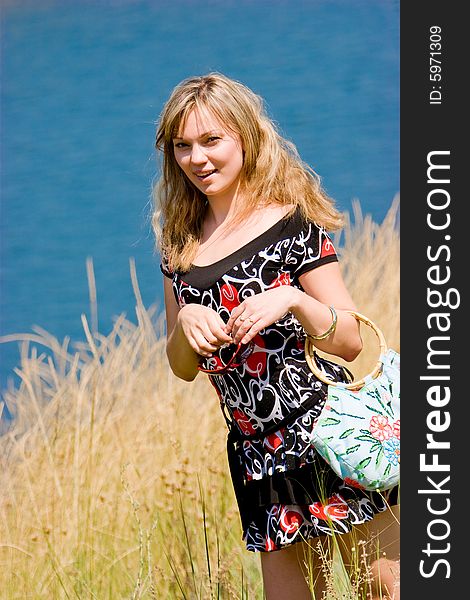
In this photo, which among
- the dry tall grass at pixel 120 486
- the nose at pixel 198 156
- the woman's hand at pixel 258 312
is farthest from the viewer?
the dry tall grass at pixel 120 486

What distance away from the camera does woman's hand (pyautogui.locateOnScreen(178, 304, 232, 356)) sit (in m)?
2.23

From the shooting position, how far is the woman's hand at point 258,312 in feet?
7.11

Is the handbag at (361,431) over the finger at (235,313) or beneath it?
beneath

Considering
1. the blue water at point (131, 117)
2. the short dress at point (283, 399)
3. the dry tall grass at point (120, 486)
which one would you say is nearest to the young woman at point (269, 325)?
the short dress at point (283, 399)

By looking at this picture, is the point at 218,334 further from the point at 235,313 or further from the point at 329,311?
the point at 329,311

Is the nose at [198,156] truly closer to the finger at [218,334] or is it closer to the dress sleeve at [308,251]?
the dress sleeve at [308,251]

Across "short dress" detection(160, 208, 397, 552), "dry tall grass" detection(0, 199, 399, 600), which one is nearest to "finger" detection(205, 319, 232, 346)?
"short dress" detection(160, 208, 397, 552)

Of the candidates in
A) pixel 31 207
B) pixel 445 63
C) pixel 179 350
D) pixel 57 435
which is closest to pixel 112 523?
pixel 57 435

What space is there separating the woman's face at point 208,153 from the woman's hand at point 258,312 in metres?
0.38

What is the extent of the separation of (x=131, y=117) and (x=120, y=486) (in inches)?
133

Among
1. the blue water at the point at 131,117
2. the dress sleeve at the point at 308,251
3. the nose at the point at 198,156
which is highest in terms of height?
the blue water at the point at 131,117

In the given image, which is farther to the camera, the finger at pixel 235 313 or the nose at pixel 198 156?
the nose at pixel 198 156

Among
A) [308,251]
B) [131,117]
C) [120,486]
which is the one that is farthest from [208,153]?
[131,117]

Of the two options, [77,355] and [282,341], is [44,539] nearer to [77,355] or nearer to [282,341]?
[77,355]
